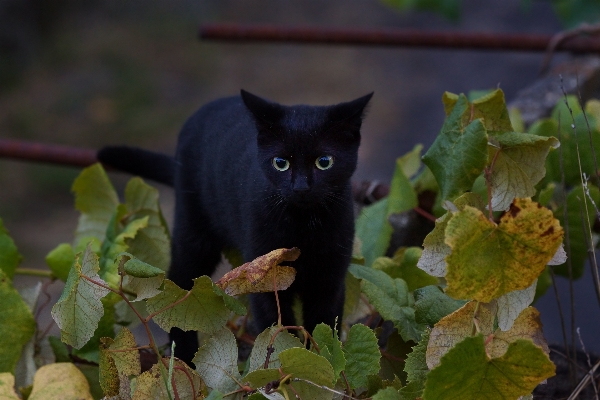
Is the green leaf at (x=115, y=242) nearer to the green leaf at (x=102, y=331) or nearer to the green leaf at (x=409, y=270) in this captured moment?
the green leaf at (x=102, y=331)

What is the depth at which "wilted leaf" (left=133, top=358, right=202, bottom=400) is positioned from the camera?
1132 mm

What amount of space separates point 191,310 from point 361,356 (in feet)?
0.94

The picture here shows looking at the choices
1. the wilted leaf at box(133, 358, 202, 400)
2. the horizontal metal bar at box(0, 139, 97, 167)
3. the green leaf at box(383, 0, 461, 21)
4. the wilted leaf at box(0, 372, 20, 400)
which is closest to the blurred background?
the green leaf at box(383, 0, 461, 21)

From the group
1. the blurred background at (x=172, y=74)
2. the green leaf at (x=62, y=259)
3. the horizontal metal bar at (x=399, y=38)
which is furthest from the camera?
the blurred background at (x=172, y=74)

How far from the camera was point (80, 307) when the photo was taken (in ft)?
3.80

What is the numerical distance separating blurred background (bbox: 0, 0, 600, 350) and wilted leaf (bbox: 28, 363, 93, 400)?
3.36m

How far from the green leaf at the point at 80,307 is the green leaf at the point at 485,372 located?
0.52 m

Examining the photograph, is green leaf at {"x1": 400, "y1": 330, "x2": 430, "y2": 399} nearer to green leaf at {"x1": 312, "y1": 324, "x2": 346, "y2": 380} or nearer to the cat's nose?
green leaf at {"x1": 312, "y1": 324, "x2": 346, "y2": 380}

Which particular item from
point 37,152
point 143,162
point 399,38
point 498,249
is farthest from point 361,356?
point 399,38

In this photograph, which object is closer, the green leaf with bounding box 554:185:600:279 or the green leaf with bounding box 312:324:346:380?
the green leaf with bounding box 312:324:346:380

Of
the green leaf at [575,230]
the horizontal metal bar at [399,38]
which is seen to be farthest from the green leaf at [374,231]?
the horizontal metal bar at [399,38]

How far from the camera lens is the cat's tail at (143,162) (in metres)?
1.88

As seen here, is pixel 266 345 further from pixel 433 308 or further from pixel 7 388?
pixel 7 388

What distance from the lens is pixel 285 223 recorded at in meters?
1.44
